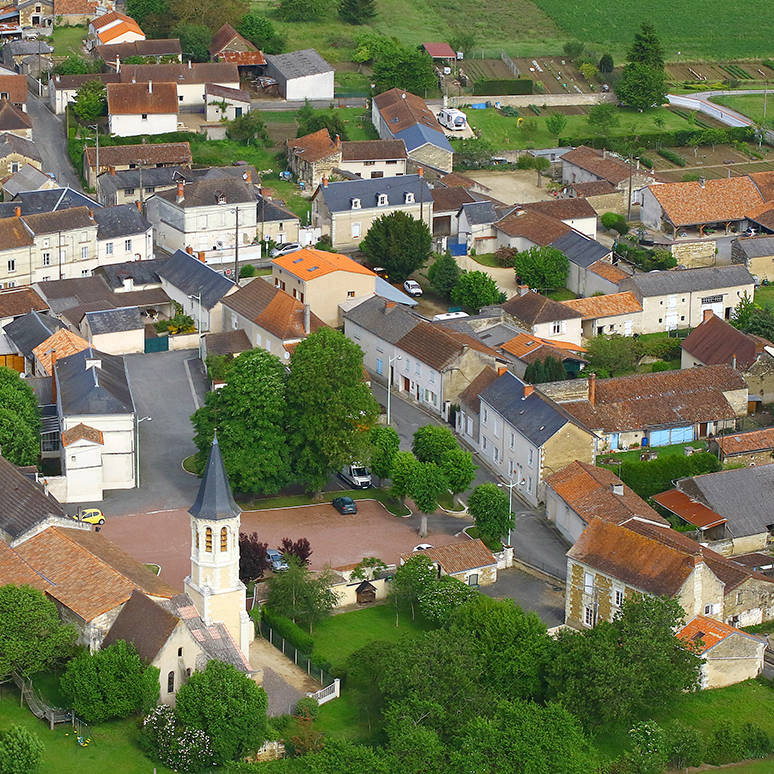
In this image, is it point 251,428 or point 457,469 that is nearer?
point 251,428

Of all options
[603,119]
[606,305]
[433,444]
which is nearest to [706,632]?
[433,444]

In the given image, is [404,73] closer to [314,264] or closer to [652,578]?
[314,264]

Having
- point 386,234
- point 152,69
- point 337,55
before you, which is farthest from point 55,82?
point 386,234

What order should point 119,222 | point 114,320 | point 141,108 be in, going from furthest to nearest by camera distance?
1. point 141,108
2. point 119,222
3. point 114,320

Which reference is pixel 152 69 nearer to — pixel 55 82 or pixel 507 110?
pixel 55 82

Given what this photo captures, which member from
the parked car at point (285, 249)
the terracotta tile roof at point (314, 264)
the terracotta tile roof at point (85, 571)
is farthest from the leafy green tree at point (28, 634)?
the parked car at point (285, 249)

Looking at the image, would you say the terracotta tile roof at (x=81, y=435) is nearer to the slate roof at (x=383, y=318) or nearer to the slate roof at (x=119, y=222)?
the slate roof at (x=383, y=318)

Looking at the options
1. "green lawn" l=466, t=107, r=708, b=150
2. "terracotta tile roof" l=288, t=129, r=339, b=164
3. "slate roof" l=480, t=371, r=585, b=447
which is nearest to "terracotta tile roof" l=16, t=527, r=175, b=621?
"slate roof" l=480, t=371, r=585, b=447
